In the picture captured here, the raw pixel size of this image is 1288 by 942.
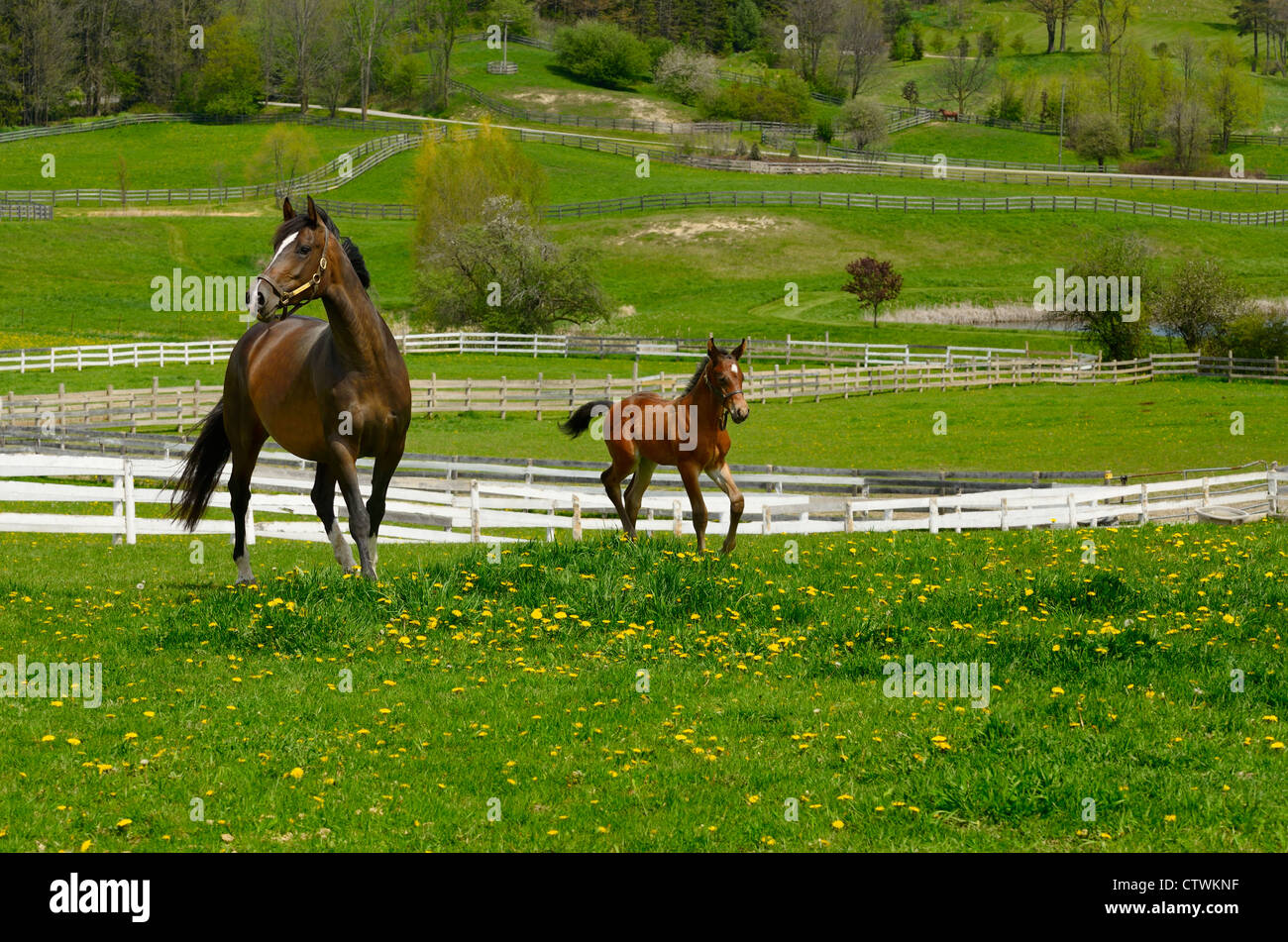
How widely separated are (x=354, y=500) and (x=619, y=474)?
4246 mm

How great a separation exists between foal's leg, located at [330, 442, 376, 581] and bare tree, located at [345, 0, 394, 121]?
11859 cm

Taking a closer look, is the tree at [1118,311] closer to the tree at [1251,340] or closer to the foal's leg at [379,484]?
the tree at [1251,340]

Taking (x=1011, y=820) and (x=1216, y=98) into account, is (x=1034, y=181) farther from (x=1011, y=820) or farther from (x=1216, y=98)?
(x=1011, y=820)

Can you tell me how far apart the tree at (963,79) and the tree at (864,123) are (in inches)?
766

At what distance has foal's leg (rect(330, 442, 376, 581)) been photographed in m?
11.5

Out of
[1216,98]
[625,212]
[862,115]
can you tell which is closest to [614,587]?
[625,212]

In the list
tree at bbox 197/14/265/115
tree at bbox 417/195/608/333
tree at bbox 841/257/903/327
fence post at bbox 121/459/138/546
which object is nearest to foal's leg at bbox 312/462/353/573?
fence post at bbox 121/459/138/546

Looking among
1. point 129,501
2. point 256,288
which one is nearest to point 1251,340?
point 129,501

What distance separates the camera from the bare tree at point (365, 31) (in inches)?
4892

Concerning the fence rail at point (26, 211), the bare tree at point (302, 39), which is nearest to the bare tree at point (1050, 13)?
the bare tree at point (302, 39)

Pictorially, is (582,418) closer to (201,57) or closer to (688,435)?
(688,435)

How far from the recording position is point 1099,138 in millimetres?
123312

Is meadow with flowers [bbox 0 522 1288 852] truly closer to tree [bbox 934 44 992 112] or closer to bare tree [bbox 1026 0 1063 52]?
tree [bbox 934 44 992 112]
